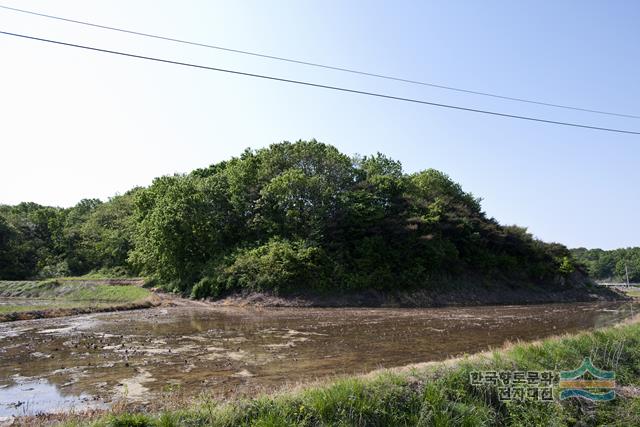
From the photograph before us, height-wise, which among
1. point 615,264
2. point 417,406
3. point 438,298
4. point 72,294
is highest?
point 615,264

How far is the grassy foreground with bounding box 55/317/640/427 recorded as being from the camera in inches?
262

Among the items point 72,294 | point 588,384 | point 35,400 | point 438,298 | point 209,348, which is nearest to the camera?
point 588,384

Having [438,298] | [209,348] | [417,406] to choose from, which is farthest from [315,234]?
[417,406]

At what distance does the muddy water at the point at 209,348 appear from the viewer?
34.4ft

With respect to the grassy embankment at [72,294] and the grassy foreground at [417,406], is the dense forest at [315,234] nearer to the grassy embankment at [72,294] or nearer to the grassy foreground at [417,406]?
the grassy embankment at [72,294]

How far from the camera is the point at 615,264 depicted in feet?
399

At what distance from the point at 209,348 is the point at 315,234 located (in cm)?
2401

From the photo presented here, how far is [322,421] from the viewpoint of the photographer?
6.83 m

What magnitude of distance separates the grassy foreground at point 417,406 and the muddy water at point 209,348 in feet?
8.20

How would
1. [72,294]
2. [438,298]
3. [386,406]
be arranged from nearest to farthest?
1. [386,406]
2. [438,298]
3. [72,294]

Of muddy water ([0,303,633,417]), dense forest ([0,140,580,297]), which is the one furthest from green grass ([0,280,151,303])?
muddy water ([0,303,633,417])

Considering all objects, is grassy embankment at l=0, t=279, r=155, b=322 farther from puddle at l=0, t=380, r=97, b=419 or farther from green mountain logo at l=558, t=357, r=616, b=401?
green mountain logo at l=558, t=357, r=616, b=401

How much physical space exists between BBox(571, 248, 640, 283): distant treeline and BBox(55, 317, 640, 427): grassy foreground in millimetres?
118125

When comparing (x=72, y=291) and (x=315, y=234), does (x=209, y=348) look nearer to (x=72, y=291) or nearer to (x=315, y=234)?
(x=315, y=234)
